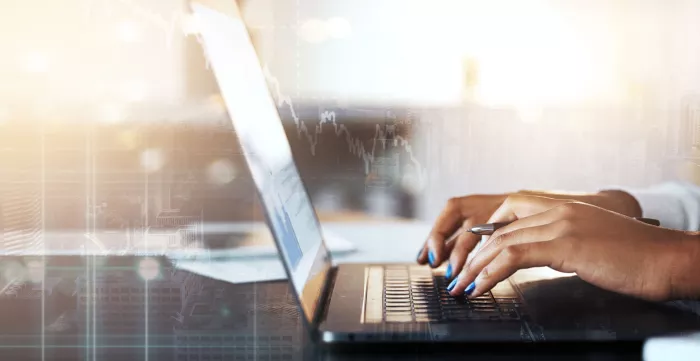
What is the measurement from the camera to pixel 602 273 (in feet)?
2.07

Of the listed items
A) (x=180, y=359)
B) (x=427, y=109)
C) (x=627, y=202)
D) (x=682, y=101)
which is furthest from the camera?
(x=427, y=109)

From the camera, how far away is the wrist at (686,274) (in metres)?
→ 0.62

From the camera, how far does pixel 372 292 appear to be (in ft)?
2.30

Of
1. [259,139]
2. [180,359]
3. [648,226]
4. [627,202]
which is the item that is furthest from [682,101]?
[180,359]

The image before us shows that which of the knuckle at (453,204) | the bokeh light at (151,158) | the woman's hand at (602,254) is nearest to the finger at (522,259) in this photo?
the woman's hand at (602,254)

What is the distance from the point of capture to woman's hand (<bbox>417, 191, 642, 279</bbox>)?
0.91 meters

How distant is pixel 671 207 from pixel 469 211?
0.36 metres

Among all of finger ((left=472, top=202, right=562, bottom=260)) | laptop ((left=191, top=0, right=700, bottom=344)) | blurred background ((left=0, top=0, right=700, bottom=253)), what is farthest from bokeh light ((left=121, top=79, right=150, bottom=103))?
finger ((left=472, top=202, right=562, bottom=260))

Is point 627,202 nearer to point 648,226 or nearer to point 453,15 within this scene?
point 648,226

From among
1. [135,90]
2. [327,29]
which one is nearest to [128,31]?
[135,90]

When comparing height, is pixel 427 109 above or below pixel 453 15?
below

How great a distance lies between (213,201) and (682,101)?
1869mm

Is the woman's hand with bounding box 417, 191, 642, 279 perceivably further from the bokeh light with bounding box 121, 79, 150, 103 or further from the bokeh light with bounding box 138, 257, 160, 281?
the bokeh light with bounding box 121, 79, 150, 103

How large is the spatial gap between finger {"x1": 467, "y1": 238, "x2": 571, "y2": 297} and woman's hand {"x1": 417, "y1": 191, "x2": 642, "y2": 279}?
244mm
